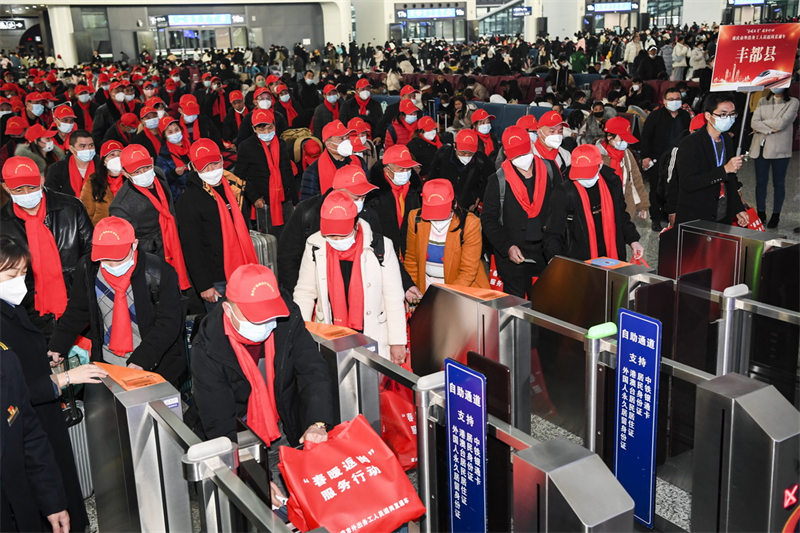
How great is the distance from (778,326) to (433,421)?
198 cm

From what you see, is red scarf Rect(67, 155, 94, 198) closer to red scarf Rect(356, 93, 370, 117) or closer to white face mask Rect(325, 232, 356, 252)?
white face mask Rect(325, 232, 356, 252)

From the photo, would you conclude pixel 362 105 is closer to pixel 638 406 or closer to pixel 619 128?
pixel 619 128

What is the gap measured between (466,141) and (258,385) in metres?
4.35

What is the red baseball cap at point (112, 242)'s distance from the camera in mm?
3807

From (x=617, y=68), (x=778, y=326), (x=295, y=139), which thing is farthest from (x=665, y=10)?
(x=778, y=326)

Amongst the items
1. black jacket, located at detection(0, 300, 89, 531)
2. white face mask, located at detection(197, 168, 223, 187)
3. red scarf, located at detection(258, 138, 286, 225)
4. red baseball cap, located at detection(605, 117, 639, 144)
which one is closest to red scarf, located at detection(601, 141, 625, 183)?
red baseball cap, located at detection(605, 117, 639, 144)

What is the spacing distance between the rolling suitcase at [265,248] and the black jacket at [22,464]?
11.3 ft

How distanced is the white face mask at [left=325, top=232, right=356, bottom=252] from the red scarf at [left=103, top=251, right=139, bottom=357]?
990 millimetres

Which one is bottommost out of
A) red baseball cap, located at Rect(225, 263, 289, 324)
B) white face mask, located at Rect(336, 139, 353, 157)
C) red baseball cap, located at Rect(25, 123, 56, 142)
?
red baseball cap, located at Rect(225, 263, 289, 324)

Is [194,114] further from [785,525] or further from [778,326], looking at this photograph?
[785,525]

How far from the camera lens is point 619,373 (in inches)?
124

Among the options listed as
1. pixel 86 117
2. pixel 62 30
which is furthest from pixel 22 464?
pixel 62 30

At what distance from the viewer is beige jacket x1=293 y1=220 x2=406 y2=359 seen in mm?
4195

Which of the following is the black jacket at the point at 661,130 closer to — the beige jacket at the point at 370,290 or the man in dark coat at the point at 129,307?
the beige jacket at the point at 370,290
